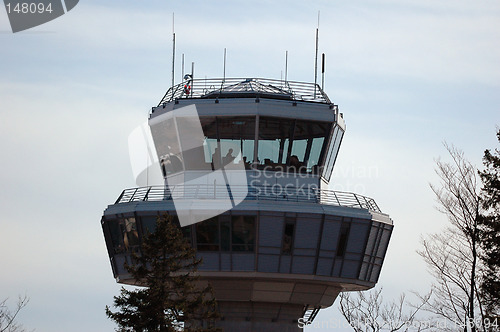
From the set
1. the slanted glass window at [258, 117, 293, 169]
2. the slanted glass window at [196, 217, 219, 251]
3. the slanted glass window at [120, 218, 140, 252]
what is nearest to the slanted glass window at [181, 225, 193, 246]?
the slanted glass window at [196, 217, 219, 251]

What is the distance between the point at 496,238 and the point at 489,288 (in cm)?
243

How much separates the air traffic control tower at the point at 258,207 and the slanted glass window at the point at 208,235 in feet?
0.17

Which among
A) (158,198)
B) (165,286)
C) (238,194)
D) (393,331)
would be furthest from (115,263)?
(393,331)

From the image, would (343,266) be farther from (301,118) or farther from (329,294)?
(301,118)

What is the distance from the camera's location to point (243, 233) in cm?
5034

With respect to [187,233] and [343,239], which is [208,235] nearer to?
[187,233]

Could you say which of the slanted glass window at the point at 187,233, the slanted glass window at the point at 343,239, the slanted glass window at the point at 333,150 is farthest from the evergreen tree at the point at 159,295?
the slanted glass window at the point at 333,150

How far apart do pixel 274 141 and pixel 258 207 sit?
4.73 m

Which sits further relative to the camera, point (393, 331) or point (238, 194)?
point (393, 331)

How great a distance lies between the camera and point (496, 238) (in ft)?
149

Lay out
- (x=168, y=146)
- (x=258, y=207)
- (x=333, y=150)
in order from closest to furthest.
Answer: (x=258, y=207)
(x=168, y=146)
(x=333, y=150)

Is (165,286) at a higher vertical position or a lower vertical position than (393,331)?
higher

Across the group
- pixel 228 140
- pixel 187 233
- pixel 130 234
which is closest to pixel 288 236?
pixel 187 233

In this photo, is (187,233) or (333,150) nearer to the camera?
(187,233)
